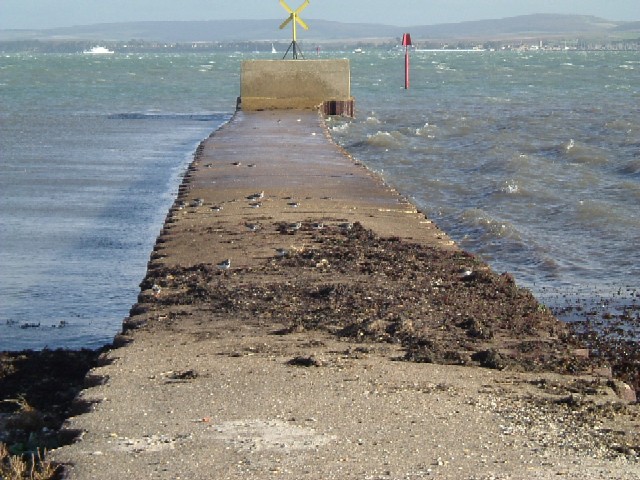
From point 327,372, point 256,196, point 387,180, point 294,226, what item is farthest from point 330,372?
point 387,180

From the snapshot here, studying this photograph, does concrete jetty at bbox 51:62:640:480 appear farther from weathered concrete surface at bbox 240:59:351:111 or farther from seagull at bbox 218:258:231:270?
weathered concrete surface at bbox 240:59:351:111

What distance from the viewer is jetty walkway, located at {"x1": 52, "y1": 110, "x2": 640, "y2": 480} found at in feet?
17.2

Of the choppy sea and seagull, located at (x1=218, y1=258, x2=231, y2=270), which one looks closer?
seagull, located at (x1=218, y1=258, x2=231, y2=270)

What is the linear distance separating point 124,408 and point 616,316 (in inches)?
217

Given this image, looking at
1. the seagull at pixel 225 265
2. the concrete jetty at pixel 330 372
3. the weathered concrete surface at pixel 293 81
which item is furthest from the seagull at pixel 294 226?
the weathered concrete surface at pixel 293 81

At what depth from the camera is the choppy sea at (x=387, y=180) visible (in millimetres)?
11117

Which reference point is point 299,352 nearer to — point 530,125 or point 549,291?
point 549,291

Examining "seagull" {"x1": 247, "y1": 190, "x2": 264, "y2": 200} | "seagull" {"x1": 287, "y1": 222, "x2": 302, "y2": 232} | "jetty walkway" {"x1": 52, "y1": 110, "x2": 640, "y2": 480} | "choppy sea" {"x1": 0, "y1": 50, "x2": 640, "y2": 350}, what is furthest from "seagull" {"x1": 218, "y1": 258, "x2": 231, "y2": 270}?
"seagull" {"x1": 247, "y1": 190, "x2": 264, "y2": 200}

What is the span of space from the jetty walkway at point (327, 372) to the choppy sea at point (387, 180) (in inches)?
42.8

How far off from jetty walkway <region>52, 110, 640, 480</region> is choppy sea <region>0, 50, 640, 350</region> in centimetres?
109

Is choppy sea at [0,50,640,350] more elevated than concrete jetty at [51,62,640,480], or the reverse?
concrete jetty at [51,62,640,480]

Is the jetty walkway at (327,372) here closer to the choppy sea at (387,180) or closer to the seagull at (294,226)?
the seagull at (294,226)

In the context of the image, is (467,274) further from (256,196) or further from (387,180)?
(387,180)

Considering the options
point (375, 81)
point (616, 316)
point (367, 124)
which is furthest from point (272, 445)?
point (375, 81)
